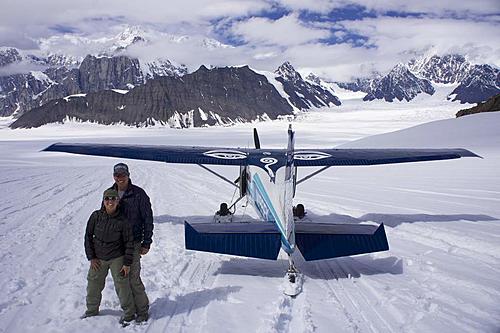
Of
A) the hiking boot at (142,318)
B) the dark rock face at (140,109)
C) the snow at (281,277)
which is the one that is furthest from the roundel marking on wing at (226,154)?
the dark rock face at (140,109)

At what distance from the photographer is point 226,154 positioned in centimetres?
1020

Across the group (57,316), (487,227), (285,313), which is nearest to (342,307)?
(285,313)

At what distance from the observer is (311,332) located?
477cm

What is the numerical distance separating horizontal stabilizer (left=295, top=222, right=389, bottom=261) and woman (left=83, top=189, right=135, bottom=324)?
8.15 ft

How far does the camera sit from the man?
511cm

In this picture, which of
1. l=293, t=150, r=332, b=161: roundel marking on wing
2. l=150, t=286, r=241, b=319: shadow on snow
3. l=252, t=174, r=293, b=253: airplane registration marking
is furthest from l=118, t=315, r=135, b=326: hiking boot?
l=293, t=150, r=332, b=161: roundel marking on wing

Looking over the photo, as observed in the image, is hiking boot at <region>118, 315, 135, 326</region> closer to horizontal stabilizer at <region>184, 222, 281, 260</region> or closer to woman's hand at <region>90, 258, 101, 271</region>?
woman's hand at <region>90, 258, 101, 271</region>

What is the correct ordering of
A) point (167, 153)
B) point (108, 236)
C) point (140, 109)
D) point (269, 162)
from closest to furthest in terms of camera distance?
point (108, 236) < point (269, 162) < point (167, 153) < point (140, 109)

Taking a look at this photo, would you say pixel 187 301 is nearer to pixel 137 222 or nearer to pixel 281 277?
pixel 137 222

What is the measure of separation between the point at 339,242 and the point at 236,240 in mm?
1519

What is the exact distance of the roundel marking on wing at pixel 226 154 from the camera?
976cm

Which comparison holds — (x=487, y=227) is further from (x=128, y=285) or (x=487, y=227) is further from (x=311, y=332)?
(x=128, y=285)

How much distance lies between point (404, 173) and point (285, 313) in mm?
16193

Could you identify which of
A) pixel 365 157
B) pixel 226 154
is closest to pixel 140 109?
pixel 226 154
